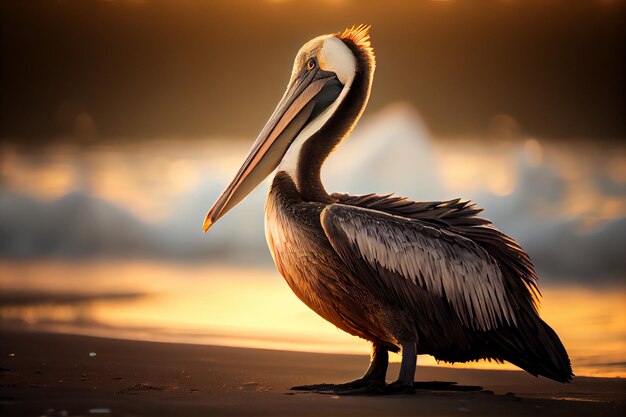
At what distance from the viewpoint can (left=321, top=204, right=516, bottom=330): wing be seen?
562 cm

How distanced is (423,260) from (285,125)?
141cm

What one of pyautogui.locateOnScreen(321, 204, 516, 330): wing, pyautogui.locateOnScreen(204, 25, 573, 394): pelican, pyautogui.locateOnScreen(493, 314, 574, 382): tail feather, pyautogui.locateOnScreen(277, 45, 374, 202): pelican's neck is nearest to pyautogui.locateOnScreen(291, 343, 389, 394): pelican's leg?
pyautogui.locateOnScreen(204, 25, 573, 394): pelican

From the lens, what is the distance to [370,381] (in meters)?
6.00

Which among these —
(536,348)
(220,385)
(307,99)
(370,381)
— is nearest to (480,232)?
(536,348)

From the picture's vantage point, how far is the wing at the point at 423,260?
18.4 feet

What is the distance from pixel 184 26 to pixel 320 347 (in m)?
4.89

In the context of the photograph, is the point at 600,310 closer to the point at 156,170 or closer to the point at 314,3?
the point at 314,3

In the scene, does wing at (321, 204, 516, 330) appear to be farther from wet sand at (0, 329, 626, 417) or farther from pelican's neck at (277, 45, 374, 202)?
wet sand at (0, 329, 626, 417)

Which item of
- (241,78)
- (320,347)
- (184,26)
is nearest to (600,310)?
(320,347)

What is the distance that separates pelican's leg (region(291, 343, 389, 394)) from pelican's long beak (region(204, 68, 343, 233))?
51.6 inches

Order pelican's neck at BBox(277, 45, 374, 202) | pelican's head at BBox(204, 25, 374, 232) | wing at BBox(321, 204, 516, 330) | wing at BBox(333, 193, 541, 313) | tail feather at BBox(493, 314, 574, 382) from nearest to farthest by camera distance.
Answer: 1. wing at BBox(321, 204, 516, 330)
2. tail feather at BBox(493, 314, 574, 382)
3. wing at BBox(333, 193, 541, 313)
4. pelican's neck at BBox(277, 45, 374, 202)
5. pelican's head at BBox(204, 25, 374, 232)

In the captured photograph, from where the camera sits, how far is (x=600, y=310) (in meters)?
8.74

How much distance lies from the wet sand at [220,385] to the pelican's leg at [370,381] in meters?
0.19

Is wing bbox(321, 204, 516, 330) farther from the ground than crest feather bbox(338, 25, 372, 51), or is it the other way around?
crest feather bbox(338, 25, 372, 51)
